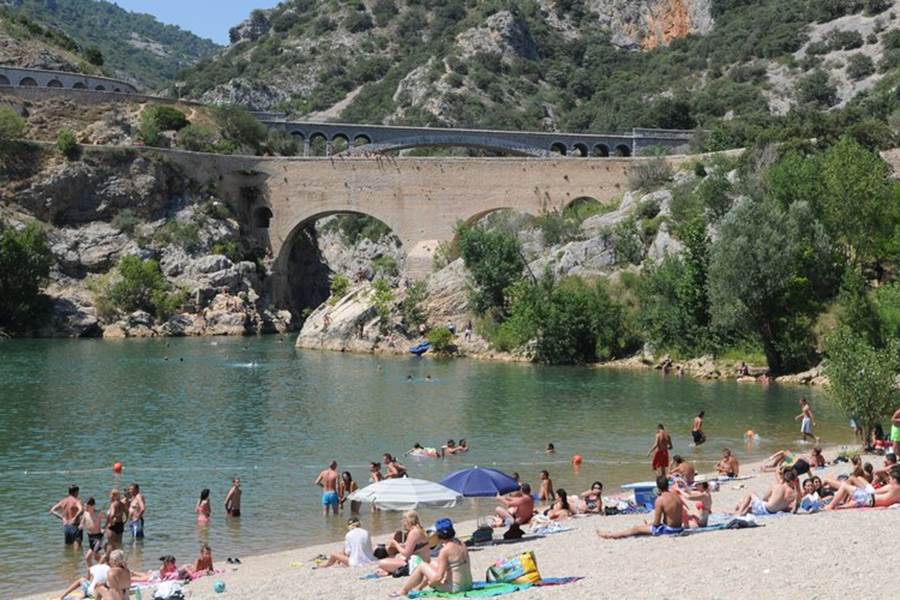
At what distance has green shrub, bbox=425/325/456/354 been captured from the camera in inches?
2450

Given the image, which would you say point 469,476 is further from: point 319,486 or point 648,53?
point 648,53

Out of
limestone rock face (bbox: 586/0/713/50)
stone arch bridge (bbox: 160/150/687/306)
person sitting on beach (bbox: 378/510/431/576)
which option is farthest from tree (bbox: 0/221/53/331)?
limestone rock face (bbox: 586/0/713/50)

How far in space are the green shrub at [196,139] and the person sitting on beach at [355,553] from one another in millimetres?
70395

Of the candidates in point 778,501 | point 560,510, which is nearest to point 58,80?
point 560,510

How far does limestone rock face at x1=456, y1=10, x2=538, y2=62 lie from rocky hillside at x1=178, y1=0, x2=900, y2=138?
15cm

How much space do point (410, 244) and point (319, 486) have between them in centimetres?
5269

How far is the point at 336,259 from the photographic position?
126 m

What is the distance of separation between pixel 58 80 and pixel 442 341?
47573mm

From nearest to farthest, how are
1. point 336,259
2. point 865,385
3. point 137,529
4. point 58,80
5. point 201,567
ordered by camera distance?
point 201,567, point 137,529, point 865,385, point 58,80, point 336,259

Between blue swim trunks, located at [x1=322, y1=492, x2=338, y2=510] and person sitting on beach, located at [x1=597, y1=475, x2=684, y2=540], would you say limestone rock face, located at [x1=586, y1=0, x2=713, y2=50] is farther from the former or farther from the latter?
person sitting on beach, located at [x1=597, y1=475, x2=684, y2=540]

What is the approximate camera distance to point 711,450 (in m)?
32.7

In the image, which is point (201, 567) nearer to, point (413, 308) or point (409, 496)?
point (409, 496)

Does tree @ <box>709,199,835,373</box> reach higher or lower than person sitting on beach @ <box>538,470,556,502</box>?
higher

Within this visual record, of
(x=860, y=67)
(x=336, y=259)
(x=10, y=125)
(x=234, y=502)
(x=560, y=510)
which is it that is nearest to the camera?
(x=560, y=510)
